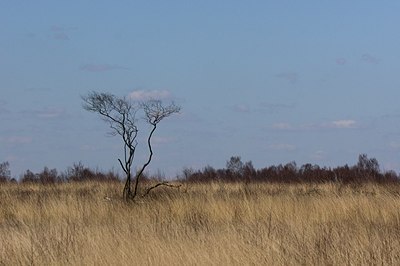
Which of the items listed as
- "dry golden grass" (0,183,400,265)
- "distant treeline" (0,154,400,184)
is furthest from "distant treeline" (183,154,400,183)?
"dry golden grass" (0,183,400,265)

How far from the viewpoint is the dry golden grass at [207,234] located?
23.5ft

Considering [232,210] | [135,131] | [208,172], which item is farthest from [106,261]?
[208,172]

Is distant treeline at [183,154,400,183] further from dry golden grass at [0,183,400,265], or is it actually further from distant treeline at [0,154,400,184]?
dry golden grass at [0,183,400,265]

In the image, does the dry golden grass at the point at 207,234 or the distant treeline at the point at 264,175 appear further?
the distant treeline at the point at 264,175

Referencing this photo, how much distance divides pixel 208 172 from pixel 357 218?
23.4 metres

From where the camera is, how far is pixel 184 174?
82.3 feet

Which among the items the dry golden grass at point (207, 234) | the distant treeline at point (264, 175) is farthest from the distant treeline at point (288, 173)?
the dry golden grass at point (207, 234)

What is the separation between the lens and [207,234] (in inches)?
355

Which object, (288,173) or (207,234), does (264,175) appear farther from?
(207,234)

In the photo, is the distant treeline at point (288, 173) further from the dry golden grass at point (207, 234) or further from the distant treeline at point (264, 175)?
the dry golden grass at point (207, 234)

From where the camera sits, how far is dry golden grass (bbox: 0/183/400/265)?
7.16 m

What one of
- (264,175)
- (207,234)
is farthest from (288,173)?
(207,234)

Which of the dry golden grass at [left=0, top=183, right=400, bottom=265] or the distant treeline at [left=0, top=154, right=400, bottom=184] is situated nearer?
the dry golden grass at [left=0, top=183, right=400, bottom=265]

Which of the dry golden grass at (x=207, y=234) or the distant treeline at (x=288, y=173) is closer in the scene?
the dry golden grass at (x=207, y=234)
